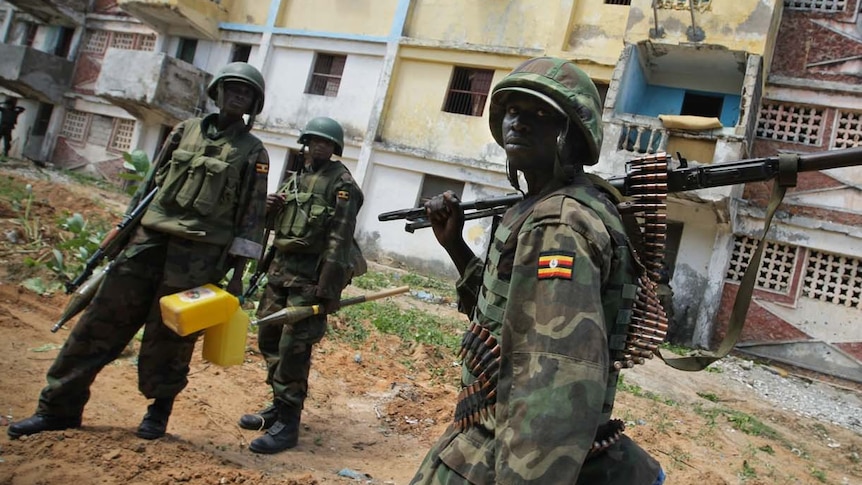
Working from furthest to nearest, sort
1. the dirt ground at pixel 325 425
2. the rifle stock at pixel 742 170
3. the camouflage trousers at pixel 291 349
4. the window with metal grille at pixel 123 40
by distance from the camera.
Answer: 1. the window with metal grille at pixel 123 40
2. the camouflage trousers at pixel 291 349
3. the dirt ground at pixel 325 425
4. the rifle stock at pixel 742 170

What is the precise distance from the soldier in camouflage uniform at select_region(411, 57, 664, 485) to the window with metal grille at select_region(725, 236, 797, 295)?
11.2 m

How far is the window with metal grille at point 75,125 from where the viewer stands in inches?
804

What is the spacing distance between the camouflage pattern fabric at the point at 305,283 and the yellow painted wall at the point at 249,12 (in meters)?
15.1

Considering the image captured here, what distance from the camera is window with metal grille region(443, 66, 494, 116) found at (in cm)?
1452

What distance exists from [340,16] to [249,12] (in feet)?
11.2

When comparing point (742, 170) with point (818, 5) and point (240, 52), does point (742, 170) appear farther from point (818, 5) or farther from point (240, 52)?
point (240, 52)

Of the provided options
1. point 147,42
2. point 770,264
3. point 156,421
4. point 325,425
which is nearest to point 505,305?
Answer: point 156,421

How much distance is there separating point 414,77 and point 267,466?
42.6 feet

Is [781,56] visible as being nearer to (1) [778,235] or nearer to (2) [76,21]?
(1) [778,235]

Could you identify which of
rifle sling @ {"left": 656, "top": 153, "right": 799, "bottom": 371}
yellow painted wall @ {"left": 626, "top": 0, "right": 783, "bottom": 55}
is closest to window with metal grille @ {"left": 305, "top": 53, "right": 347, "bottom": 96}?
yellow painted wall @ {"left": 626, "top": 0, "right": 783, "bottom": 55}

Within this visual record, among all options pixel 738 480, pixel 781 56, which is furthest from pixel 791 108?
pixel 738 480

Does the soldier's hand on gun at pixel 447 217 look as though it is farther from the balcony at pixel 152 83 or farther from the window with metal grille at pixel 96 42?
the window with metal grille at pixel 96 42

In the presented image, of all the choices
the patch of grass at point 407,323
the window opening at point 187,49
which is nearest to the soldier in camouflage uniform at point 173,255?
the patch of grass at point 407,323

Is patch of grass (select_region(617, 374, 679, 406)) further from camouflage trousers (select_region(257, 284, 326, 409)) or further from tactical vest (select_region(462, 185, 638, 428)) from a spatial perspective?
tactical vest (select_region(462, 185, 638, 428))
